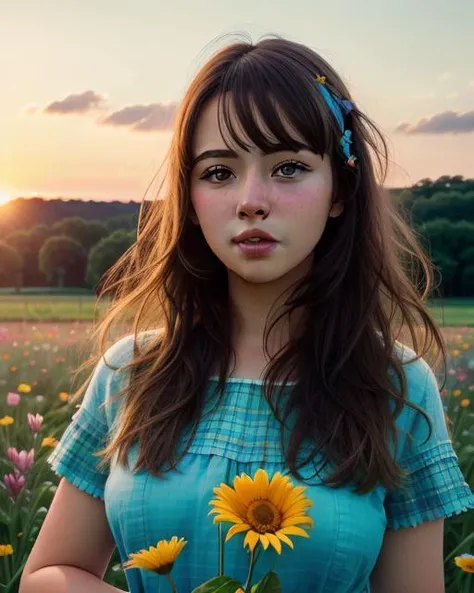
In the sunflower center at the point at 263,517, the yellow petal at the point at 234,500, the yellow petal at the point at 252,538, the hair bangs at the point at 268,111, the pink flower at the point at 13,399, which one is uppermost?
the hair bangs at the point at 268,111

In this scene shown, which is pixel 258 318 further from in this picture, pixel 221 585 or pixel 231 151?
pixel 221 585

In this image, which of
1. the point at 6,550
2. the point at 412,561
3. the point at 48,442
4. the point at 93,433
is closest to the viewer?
the point at 412,561

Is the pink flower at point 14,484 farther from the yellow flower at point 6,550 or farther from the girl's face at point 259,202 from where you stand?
the girl's face at point 259,202

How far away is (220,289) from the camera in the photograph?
5.70 feet

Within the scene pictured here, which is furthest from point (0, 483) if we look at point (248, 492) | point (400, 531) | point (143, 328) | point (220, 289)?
point (248, 492)

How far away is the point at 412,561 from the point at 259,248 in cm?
56

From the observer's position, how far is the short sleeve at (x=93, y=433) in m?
1.68

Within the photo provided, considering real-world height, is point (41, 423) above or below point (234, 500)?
below

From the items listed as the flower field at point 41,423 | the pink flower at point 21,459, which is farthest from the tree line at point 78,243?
the pink flower at point 21,459

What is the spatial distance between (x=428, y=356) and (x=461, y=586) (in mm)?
676

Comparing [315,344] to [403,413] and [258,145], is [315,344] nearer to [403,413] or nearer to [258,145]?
[403,413]

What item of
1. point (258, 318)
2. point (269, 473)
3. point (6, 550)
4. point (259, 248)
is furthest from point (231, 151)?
point (6, 550)

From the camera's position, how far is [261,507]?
112 centimetres

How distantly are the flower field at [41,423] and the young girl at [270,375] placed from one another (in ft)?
1.74
